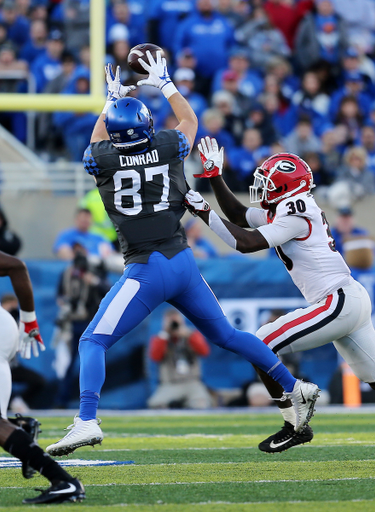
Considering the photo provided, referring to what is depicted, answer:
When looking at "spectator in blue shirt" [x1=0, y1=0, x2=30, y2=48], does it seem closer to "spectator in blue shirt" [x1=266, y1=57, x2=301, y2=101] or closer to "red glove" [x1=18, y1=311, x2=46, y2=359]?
"spectator in blue shirt" [x1=266, y1=57, x2=301, y2=101]

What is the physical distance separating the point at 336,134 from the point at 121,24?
10.4 ft

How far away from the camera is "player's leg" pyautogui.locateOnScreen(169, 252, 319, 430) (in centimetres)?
432

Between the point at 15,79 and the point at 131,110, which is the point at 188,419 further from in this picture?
the point at 15,79

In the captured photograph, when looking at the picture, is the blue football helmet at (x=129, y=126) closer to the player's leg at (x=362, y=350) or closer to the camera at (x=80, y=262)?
the player's leg at (x=362, y=350)

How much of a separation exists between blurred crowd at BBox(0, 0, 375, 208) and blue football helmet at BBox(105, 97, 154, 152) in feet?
18.4

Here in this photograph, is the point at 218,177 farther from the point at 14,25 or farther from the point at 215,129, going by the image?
the point at 14,25

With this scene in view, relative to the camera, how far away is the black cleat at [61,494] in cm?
313

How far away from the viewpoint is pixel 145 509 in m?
3.08

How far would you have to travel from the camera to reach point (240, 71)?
452 inches

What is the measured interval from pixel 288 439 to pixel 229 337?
712 millimetres

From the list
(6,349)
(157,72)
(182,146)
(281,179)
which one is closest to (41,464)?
(6,349)

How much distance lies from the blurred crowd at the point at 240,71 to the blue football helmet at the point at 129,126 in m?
5.61

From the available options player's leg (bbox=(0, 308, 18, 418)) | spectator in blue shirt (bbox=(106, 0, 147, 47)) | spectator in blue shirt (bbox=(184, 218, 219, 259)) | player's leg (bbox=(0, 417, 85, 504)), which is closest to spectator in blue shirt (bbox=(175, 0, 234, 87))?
spectator in blue shirt (bbox=(106, 0, 147, 47))

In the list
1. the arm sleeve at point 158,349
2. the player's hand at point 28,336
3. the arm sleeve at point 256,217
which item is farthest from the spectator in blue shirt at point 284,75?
the player's hand at point 28,336
